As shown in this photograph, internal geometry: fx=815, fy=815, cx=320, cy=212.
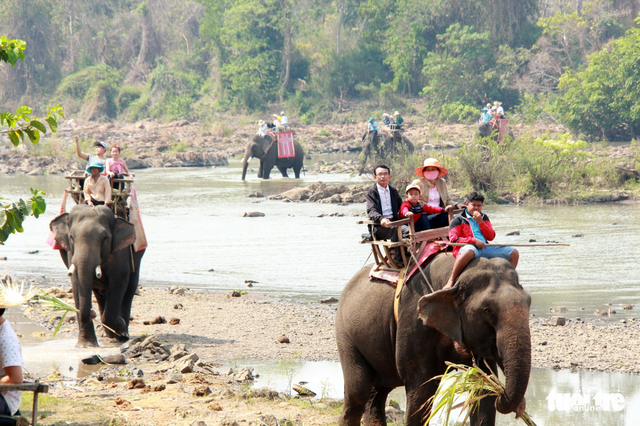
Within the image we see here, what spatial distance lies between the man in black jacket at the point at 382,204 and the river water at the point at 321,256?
1.94m

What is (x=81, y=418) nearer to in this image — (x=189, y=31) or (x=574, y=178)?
(x=574, y=178)

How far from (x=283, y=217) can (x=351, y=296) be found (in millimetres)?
13630

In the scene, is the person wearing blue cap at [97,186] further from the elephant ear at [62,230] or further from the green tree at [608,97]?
the green tree at [608,97]

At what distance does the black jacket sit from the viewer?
6250mm

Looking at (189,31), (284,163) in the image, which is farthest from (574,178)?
(189,31)

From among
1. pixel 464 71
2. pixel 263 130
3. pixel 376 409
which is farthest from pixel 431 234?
pixel 464 71

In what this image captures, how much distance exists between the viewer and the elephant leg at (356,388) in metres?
5.86

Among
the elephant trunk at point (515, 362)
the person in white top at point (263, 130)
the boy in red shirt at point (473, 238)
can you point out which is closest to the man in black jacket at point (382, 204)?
the boy in red shirt at point (473, 238)

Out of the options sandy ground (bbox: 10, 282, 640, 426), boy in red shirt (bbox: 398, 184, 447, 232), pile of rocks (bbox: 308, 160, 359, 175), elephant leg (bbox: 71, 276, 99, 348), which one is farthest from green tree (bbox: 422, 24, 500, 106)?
boy in red shirt (bbox: 398, 184, 447, 232)

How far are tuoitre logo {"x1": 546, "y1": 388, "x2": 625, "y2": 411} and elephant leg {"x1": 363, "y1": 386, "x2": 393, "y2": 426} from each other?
5.79 feet

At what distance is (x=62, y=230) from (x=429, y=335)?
18.1 ft

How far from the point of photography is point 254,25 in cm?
4975

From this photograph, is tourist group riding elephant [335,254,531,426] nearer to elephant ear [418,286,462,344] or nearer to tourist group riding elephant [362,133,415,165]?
elephant ear [418,286,462,344]

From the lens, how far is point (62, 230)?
930 centimetres
